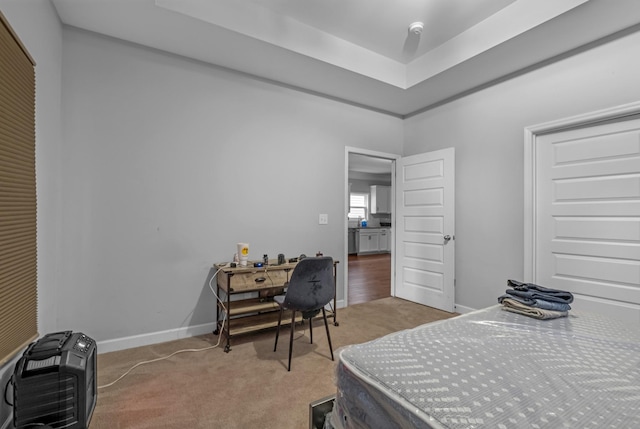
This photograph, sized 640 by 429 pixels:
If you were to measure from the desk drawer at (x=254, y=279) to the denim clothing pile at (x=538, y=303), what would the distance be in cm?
180

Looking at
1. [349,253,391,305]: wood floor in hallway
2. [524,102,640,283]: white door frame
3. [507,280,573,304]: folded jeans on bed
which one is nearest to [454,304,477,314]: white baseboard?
[524,102,640,283]: white door frame

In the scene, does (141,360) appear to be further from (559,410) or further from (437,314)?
Result: (437,314)

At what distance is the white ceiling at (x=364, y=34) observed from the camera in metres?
2.20

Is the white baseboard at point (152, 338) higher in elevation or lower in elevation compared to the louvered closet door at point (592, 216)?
lower

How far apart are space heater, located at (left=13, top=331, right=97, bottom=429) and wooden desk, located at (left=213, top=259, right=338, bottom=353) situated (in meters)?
1.11

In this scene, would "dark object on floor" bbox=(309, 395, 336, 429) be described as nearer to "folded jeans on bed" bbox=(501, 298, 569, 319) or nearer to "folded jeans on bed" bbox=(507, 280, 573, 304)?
"folded jeans on bed" bbox=(501, 298, 569, 319)

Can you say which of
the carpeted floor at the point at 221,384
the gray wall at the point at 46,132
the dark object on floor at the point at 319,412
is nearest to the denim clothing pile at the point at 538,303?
the dark object on floor at the point at 319,412

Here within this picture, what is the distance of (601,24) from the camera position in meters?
2.25

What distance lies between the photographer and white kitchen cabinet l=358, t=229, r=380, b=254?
8.70 m

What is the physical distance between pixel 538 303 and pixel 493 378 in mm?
910

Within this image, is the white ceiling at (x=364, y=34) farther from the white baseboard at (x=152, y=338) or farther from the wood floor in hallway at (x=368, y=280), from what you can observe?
the wood floor in hallway at (x=368, y=280)

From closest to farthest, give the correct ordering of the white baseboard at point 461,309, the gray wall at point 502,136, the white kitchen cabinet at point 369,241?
the gray wall at point 502,136, the white baseboard at point 461,309, the white kitchen cabinet at point 369,241

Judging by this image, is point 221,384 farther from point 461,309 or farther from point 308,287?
point 461,309

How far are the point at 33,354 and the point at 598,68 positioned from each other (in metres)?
4.34
